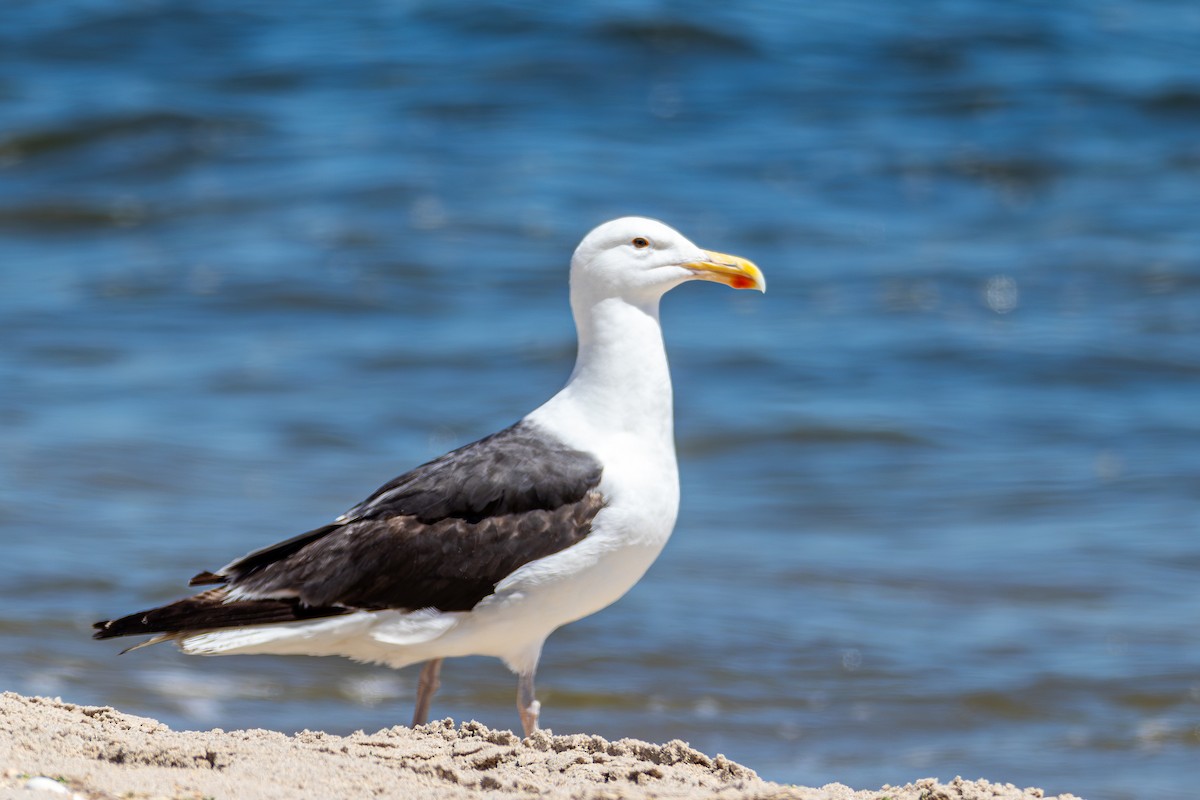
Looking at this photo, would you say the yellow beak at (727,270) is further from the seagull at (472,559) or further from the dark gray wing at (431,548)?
the dark gray wing at (431,548)

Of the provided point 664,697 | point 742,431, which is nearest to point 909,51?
point 742,431

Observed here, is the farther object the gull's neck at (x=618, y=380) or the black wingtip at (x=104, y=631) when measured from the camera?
the gull's neck at (x=618, y=380)

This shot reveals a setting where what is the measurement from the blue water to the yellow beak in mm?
1882

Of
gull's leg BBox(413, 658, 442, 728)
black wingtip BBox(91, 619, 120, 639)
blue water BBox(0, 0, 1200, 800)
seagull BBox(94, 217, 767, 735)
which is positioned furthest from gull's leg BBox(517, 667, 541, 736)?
blue water BBox(0, 0, 1200, 800)

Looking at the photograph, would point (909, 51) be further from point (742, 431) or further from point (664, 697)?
point (664, 697)

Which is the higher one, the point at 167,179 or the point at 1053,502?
the point at 167,179

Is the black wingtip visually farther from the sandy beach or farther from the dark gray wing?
the sandy beach

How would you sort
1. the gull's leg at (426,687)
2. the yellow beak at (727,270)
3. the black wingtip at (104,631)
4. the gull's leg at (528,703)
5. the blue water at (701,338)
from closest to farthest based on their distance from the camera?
the black wingtip at (104,631), the gull's leg at (528,703), the gull's leg at (426,687), the yellow beak at (727,270), the blue water at (701,338)

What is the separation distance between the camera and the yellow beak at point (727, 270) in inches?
199

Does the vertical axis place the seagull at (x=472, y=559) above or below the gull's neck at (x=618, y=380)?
below

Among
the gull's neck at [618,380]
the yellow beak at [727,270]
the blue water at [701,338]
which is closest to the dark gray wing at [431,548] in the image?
the gull's neck at [618,380]

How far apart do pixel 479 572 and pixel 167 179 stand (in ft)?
35.4

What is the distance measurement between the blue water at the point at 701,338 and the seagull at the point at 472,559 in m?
1.69

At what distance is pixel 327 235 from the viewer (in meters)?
13.0
